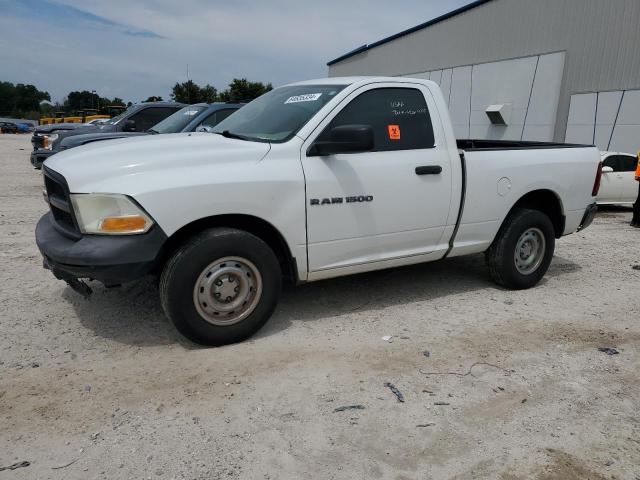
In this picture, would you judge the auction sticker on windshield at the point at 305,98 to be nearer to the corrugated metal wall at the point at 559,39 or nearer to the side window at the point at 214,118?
the side window at the point at 214,118

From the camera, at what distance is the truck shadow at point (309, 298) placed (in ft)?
13.6

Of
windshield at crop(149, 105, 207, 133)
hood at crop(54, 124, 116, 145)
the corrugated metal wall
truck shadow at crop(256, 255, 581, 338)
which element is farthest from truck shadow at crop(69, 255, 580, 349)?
the corrugated metal wall

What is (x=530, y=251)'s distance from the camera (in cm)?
556

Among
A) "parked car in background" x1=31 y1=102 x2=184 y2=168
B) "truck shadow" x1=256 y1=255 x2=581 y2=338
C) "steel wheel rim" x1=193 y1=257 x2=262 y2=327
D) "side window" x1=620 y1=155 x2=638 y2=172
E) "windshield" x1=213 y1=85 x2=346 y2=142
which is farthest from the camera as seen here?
"side window" x1=620 y1=155 x2=638 y2=172

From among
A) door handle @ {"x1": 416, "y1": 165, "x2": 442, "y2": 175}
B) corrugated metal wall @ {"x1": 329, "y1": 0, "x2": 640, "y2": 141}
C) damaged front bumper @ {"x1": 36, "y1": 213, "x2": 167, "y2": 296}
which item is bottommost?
damaged front bumper @ {"x1": 36, "y1": 213, "x2": 167, "y2": 296}

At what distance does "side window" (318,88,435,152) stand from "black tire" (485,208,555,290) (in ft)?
4.27

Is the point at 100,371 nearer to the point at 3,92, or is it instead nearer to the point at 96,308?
the point at 96,308

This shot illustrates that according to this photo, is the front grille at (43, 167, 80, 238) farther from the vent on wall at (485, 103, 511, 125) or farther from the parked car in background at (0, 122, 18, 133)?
the parked car in background at (0, 122, 18, 133)

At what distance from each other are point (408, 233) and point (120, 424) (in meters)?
2.68

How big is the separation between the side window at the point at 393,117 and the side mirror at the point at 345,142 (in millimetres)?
263

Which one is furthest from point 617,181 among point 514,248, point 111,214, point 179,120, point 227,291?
point 111,214

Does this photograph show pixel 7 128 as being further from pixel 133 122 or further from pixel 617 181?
pixel 617 181

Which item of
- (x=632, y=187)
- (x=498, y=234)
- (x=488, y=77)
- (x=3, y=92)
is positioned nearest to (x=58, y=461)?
(x=498, y=234)

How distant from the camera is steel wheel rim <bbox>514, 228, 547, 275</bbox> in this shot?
544 cm
